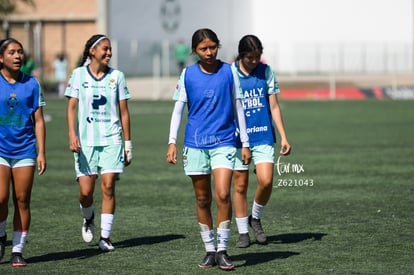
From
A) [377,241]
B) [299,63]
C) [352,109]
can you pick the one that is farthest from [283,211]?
[299,63]

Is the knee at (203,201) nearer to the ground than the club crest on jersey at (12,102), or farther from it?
nearer to the ground

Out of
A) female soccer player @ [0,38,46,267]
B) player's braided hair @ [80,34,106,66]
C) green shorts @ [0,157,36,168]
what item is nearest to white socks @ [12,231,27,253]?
female soccer player @ [0,38,46,267]

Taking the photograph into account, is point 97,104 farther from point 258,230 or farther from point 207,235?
point 258,230

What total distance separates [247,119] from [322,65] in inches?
2246

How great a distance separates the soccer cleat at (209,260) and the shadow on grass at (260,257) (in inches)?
10.3

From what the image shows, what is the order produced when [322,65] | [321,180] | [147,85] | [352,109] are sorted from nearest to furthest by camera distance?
[321,180] → [352,109] → [147,85] → [322,65]

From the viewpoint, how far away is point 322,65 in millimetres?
67438

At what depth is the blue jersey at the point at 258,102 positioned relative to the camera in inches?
428

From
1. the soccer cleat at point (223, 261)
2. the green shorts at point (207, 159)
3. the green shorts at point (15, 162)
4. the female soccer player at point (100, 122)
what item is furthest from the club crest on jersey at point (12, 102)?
the soccer cleat at point (223, 261)

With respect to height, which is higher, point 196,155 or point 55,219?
point 196,155

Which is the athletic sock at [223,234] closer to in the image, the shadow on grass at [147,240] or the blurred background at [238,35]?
the shadow on grass at [147,240]

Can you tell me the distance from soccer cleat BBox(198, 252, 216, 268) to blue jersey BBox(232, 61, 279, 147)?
177 cm

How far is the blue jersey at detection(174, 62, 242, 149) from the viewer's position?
9.45 metres

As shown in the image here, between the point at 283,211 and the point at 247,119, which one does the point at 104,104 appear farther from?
the point at 283,211
